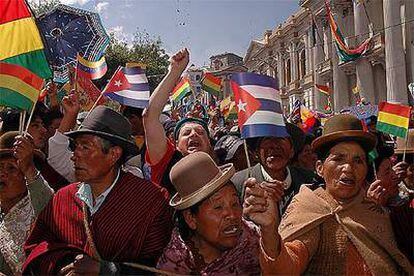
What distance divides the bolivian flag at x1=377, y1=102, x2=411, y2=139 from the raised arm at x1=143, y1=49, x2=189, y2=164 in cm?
313

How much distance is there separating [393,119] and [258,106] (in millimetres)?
2859

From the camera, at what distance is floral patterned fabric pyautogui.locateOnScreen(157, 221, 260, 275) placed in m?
2.35

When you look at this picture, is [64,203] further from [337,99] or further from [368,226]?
[337,99]

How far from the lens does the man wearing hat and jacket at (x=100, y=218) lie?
2.50 meters

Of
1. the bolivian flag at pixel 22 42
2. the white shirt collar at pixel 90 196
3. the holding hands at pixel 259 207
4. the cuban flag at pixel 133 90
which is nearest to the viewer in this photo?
the holding hands at pixel 259 207

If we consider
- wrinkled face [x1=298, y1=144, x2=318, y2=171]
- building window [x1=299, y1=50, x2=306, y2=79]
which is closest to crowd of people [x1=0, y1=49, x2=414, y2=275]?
wrinkled face [x1=298, y1=144, x2=318, y2=171]

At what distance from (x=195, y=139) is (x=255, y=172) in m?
0.55

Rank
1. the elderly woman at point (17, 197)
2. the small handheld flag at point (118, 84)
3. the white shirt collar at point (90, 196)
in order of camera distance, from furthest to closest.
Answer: the small handheld flag at point (118, 84)
the elderly woman at point (17, 197)
the white shirt collar at point (90, 196)

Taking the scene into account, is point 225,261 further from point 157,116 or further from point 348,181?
point 157,116

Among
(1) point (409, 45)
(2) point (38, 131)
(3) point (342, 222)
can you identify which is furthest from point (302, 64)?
(3) point (342, 222)

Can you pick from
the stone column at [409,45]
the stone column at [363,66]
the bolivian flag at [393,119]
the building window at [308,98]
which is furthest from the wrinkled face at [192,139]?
the building window at [308,98]

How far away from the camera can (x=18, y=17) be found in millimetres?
3727

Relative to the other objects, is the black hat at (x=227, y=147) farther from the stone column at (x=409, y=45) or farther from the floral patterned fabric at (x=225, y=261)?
the stone column at (x=409, y=45)

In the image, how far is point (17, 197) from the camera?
3.15 metres
